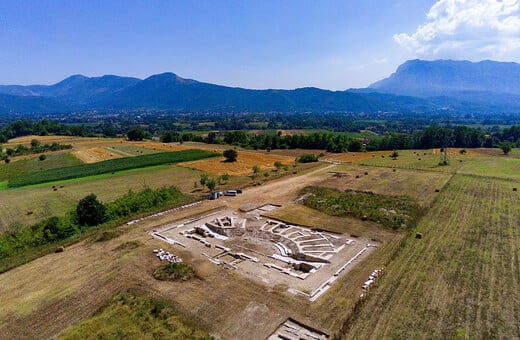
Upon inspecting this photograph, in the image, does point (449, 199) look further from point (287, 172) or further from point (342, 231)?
point (287, 172)

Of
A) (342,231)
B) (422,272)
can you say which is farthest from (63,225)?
(422,272)

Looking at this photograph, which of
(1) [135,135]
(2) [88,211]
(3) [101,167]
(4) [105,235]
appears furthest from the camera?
(1) [135,135]

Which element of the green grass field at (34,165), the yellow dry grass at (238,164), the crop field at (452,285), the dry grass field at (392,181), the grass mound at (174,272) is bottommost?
the green grass field at (34,165)

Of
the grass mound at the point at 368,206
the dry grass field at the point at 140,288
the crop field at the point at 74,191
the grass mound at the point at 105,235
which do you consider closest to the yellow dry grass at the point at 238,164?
the crop field at the point at 74,191

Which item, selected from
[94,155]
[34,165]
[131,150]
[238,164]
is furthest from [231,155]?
[34,165]

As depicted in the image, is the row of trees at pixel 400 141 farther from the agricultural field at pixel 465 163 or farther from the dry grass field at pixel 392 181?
the dry grass field at pixel 392 181

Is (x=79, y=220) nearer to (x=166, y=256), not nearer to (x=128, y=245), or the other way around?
(x=128, y=245)
